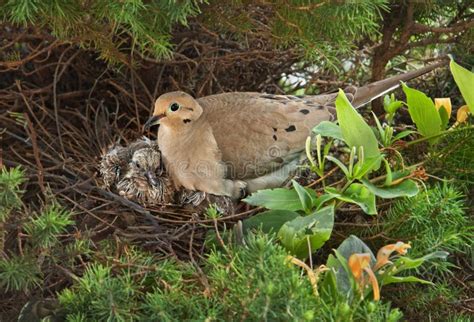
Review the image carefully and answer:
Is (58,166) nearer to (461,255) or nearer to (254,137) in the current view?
(254,137)

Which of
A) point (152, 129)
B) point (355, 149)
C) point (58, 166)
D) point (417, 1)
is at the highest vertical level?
point (417, 1)

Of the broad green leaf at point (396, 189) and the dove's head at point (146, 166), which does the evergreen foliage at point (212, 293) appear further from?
the dove's head at point (146, 166)

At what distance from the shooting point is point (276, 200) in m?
1.44

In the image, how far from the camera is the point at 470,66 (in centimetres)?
201

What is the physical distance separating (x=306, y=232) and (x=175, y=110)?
0.73 m

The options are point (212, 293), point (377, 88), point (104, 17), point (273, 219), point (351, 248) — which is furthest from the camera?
point (377, 88)

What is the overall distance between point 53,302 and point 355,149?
562 mm

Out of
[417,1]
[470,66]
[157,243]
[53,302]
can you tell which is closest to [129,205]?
[157,243]

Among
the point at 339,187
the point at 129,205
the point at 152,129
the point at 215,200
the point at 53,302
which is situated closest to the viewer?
the point at 53,302

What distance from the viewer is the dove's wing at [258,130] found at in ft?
6.54

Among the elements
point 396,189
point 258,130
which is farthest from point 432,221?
point 258,130

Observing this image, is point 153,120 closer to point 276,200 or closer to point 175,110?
point 175,110

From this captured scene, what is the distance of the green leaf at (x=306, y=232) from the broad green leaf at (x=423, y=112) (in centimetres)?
35

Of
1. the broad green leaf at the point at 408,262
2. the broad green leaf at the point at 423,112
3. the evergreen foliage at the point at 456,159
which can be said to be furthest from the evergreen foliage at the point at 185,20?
the broad green leaf at the point at 408,262
